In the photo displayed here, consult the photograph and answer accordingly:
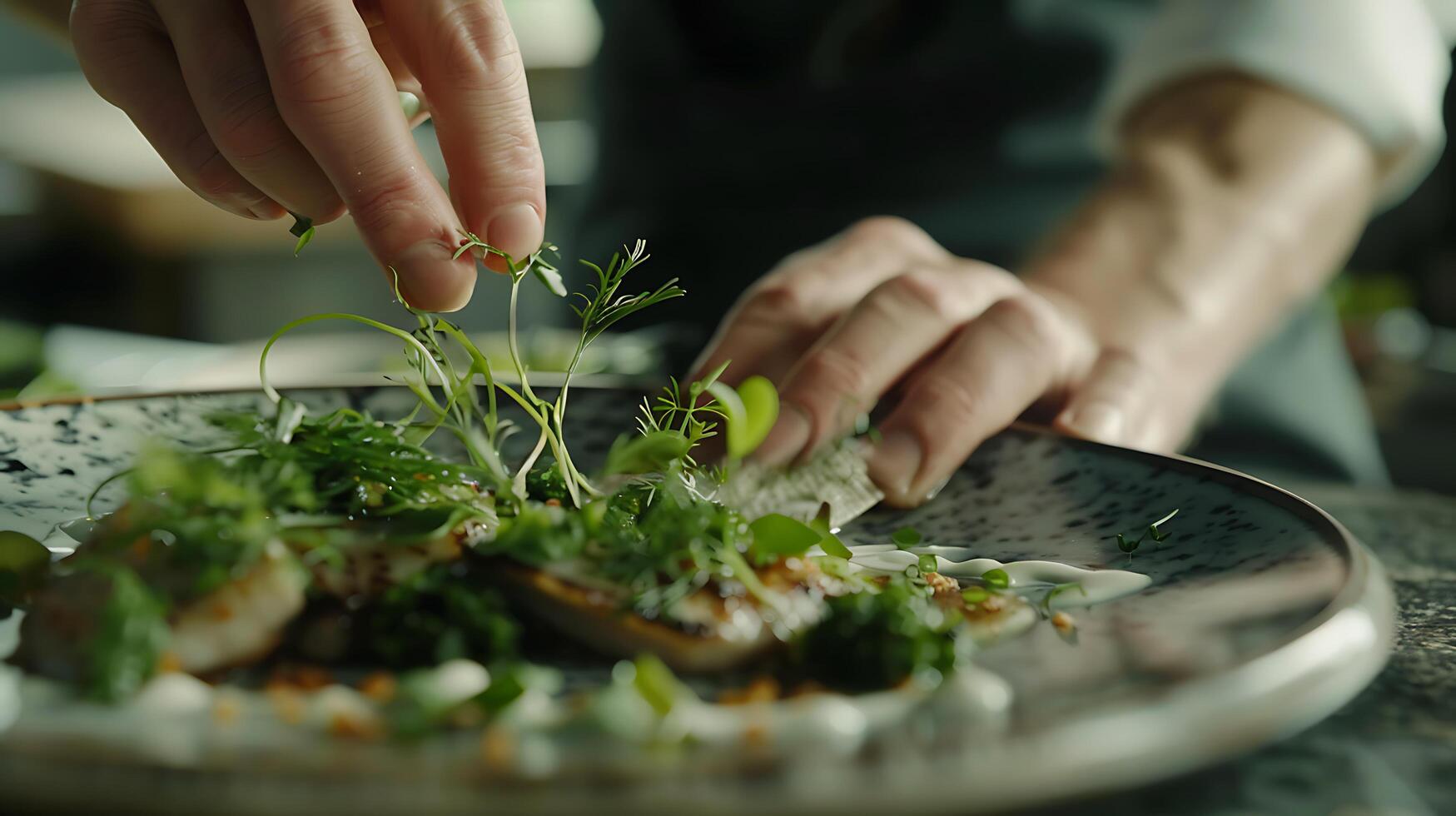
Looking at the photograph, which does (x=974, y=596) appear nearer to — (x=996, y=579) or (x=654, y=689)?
(x=996, y=579)

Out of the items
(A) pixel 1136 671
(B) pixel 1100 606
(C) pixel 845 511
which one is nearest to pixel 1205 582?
(B) pixel 1100 606

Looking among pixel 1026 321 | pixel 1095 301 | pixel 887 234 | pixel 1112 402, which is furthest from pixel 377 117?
pixel 1095 301

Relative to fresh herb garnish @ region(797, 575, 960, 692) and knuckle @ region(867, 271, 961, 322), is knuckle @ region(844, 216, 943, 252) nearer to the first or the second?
knuckle @ region(867, 271, 961, 322)

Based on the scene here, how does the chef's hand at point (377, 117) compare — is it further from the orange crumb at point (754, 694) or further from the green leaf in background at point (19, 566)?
the orange crumb at point (754, 694)

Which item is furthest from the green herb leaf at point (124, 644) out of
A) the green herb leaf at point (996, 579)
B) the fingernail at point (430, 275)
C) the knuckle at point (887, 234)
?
the knuckle at point (887, 234)

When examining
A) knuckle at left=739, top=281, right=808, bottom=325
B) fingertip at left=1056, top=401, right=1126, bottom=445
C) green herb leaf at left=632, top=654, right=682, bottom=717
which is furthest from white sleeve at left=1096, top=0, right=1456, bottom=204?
green herb leaf at left=632, top=654, right=682, bottom=717

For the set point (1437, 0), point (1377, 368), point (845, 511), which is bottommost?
point (1377, 368)

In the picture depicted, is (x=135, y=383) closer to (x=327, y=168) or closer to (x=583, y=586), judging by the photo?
(x=327, y=168)
